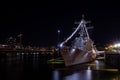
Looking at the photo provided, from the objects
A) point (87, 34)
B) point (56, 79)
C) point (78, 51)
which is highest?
point (87, 34)

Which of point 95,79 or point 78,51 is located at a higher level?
point 78,51

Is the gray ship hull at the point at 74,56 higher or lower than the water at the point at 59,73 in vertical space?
higher

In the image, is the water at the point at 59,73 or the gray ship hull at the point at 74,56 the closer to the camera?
the water at the point at 59,73

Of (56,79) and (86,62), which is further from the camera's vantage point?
(86,62)

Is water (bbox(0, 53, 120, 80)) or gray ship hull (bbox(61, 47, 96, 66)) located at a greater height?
gray ship hull (bbox(61, 47, 96, 66))

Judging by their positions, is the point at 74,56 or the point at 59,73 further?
the point at 74,56

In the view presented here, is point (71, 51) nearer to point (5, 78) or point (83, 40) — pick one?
point (83, 40)

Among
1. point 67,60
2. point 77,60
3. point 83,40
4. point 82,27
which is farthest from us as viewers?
point 82,27

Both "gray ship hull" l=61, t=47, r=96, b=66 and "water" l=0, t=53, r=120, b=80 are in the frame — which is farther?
"gray ship hull" l=61, t=47, r=96, b=66

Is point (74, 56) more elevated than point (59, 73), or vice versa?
point (74, 56)

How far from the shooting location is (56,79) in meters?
40.7

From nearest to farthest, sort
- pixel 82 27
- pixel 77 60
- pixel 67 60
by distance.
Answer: pixel 67 60 < pixel 77 60 < pixel 82 27

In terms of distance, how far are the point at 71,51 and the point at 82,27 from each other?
29.3 meters

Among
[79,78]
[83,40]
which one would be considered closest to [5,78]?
[79,78]
